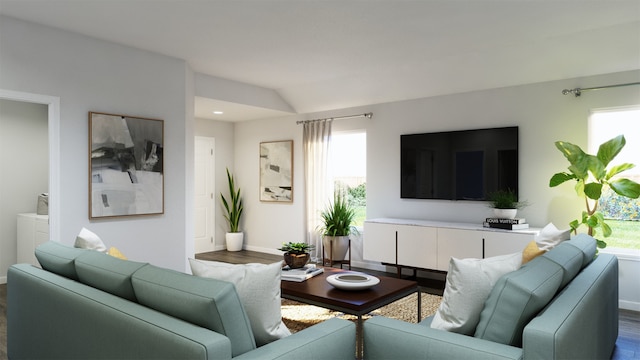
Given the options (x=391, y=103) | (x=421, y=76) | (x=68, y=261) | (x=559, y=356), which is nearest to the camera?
(x=559, y=356)

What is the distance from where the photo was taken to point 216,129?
24.6 feet

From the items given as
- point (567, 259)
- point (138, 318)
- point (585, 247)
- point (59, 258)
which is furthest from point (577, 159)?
point (59, 258)

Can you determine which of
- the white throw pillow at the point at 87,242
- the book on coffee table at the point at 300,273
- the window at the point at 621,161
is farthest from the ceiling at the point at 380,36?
the book on coffee table at the point at 300,273

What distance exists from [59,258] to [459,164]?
4.31 metres

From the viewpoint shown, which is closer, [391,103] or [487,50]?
[487,50]

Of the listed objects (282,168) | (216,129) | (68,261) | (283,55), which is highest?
(283,55)

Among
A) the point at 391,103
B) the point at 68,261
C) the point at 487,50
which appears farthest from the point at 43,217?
the point at 487,50

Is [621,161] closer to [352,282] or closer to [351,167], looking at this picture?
[352,282]

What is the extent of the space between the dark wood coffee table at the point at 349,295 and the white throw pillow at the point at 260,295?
896 mm

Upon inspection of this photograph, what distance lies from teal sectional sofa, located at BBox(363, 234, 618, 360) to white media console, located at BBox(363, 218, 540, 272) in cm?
251

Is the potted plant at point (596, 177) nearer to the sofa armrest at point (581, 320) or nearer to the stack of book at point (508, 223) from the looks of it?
the stack of book at point (508, 223)

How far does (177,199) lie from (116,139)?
0.92 metres

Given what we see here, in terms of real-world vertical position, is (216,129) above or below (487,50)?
below

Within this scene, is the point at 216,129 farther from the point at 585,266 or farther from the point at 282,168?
the point at 585,266
